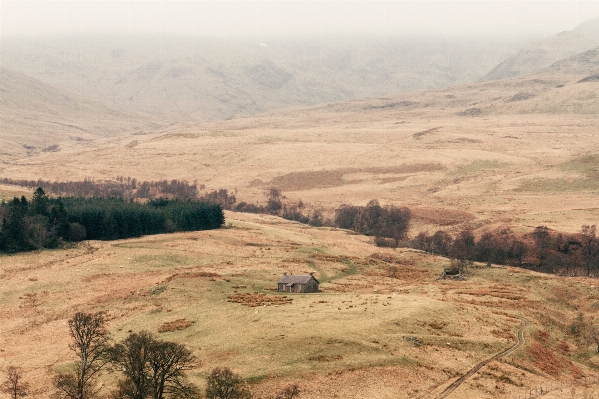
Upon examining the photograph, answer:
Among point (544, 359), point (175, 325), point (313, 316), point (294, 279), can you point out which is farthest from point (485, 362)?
point (294, 279)

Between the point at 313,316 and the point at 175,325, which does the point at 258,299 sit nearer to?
the point at 175,325

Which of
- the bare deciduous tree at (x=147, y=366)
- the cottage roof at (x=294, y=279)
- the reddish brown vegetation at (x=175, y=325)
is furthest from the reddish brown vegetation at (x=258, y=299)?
the bare deciduous tree at (x=147, y=366)

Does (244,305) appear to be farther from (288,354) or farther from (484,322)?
(484,322)

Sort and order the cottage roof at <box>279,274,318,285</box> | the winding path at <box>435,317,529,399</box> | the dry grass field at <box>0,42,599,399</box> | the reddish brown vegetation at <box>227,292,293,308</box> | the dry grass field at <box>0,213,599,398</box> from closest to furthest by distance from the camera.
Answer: the winding path at <box>435,317,529,399</box>, the dry grass field at <box>0,42,599,399</box>, the dry grass field at <box>0,213,599,398</box>, the reddish brown vegetation at <box>227,292,293,308</box>, the cottage roof at <box>279,274,318,285</box>

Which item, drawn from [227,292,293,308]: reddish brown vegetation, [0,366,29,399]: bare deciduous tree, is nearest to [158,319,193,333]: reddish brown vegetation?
[227,292,293,308]: reddish brown vegetation

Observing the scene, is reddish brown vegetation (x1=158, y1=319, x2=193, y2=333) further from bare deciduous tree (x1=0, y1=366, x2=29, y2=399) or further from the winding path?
the winding path

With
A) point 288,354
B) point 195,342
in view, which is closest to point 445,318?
point 288,354

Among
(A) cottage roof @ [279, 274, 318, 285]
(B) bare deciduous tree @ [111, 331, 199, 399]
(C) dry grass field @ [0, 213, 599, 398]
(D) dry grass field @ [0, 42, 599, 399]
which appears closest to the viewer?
(B) bare deciduous tree @ [111, 331, 199, 399]
